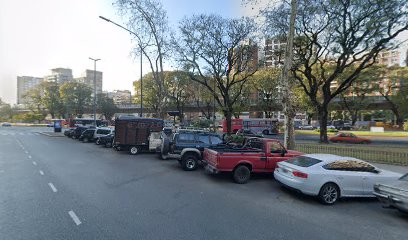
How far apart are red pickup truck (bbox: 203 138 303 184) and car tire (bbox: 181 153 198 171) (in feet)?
5.77

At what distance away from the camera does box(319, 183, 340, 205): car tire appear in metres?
7.42

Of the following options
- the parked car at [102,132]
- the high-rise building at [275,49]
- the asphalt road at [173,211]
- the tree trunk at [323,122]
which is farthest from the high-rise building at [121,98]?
the asphalt road at [173,211]

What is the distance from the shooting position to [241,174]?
9.74 m

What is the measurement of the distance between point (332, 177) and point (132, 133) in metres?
13.8

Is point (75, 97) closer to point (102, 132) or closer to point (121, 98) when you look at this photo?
point (121, 98)

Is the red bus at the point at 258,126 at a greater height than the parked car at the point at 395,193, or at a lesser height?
greater

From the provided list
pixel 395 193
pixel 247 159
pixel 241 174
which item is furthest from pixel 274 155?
pixel 395 193

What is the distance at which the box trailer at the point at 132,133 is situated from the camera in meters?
18.1

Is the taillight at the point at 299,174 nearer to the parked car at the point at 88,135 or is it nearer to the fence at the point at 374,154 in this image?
the fence at the point at 374,154

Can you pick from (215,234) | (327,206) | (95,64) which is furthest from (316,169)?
(95,64)

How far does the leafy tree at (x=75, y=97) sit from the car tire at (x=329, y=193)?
252ft

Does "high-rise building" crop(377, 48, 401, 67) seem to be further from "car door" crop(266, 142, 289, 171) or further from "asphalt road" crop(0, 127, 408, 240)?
"asphalt road" crop(0, 127, 408, 240)

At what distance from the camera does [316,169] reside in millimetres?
7535

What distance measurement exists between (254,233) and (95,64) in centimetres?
3442
